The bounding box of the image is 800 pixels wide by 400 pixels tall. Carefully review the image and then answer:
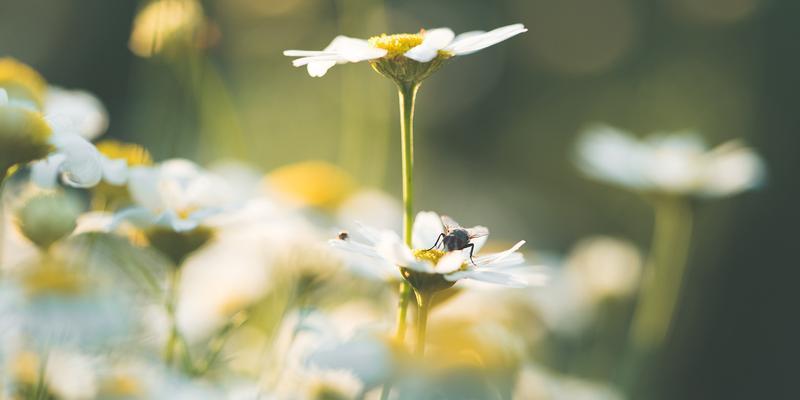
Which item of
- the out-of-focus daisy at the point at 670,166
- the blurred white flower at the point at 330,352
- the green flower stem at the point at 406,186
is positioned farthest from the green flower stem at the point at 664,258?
the green flower stem at the point at 406,186

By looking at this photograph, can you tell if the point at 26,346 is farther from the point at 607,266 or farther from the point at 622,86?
the point at 622,86

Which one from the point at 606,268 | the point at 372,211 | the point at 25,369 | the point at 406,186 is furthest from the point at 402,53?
the point at 606,268

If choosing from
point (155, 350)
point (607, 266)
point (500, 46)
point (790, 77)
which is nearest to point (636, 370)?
point (607, 266)

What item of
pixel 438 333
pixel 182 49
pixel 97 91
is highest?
pixel 182 49

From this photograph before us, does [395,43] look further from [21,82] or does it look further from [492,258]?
[21,82]

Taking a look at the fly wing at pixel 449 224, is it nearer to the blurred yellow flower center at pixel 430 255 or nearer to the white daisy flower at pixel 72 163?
the blurred yellow flower center at pixel 430 255

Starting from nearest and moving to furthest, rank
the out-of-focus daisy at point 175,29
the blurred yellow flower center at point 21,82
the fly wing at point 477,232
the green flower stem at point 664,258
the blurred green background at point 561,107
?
the fly wing at point 477,232
the blurred yellow flower center at point 21,82
the out-of-focus daisy at point 175,29
the green flower stem at point 664,258
the blurred green background at point 561,107
